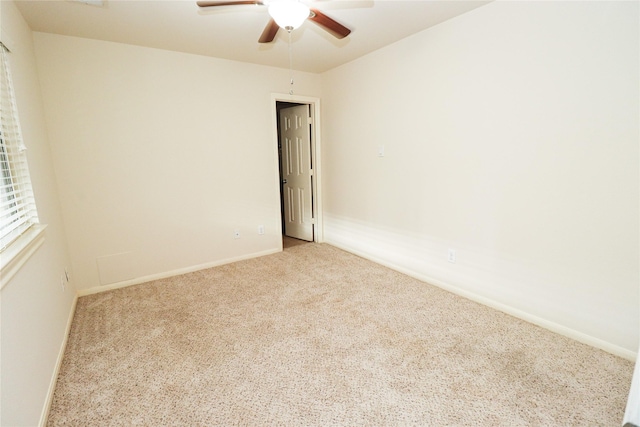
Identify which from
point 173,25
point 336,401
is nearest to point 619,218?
point 336,401

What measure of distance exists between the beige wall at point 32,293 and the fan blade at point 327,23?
180 centimetres

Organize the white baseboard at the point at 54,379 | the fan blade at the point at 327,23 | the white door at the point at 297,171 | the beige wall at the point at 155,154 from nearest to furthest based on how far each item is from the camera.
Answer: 1. the white baseboard at the point at 54,379
2. the fan blade at the point at 327,23
3. the beige wall at the point at 155,154
4. the white door at the point at 297,171

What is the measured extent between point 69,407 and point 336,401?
142 centimetres

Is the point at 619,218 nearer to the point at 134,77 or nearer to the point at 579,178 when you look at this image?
the point at 579,178

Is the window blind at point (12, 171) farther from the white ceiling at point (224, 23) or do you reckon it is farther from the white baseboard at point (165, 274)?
the white baseboard at point (165, 274)

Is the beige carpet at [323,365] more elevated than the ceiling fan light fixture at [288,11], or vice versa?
the ceiling fan light fixture at [288,11]

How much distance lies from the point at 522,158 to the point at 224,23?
8.51ft

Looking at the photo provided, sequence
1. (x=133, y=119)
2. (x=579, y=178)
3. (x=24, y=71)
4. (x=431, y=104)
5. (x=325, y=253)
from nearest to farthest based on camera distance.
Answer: (x=579, y=178) < (x=24, y=71) < (x=431, y=104) < (x=133, y=119) < (x=325, y=253)

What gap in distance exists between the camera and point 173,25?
8.42 ft

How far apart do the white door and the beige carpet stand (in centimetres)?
185

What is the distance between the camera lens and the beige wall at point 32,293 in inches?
51.8

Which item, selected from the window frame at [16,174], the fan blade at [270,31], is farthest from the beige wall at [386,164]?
the fan blade at [270,31]

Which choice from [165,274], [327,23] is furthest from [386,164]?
[165,274]

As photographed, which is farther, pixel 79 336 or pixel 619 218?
pixel 79 336
